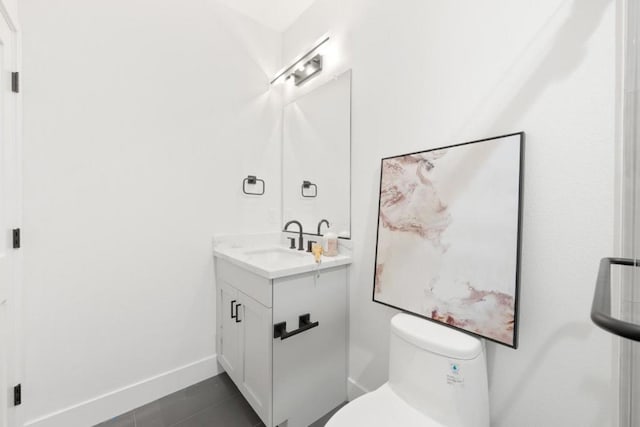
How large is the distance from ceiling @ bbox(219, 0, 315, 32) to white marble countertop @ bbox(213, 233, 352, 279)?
1.74m

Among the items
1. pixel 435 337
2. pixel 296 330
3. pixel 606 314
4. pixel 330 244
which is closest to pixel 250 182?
pixel 330 244

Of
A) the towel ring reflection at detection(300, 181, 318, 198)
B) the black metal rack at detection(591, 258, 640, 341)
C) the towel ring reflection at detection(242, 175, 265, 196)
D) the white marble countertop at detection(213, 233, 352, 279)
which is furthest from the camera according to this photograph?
the towel ring reflection at detection(242, 175, 265, 196)

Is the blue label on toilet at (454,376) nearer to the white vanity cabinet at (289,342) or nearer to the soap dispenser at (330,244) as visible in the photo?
the white vanity cabinet at (289,342)

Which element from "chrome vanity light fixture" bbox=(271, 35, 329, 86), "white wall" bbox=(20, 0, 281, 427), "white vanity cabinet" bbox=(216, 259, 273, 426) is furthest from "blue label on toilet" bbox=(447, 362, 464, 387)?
"chrome vanity light fixture" bbox=(271, 35, 329, 86)

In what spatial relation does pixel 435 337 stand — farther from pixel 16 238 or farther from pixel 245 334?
pixel 16 238

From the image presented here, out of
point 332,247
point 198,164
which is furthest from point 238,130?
point 332,247

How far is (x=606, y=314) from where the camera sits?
472 millimetres

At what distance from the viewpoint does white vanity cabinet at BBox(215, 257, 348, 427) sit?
1.36m

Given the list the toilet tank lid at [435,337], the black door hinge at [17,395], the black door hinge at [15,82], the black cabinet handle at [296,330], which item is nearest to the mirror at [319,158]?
the black cabinet handle at [296,330]

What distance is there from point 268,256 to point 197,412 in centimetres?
99

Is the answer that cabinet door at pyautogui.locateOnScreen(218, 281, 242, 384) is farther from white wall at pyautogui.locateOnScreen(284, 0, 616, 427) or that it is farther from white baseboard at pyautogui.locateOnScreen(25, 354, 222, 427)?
white wall at pyautogui.locateOnScreen(284, 0, 616, 427)

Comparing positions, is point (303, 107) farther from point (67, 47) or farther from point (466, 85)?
point (67, 47)

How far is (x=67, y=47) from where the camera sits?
147 cm

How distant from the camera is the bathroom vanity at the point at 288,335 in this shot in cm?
136
